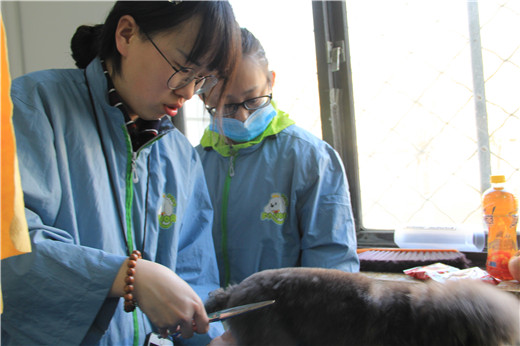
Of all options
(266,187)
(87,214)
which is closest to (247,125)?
(266,187)

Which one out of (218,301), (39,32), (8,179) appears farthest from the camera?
(39,32)

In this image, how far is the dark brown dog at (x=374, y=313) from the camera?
0.43 meters

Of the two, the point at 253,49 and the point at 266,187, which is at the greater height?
the point at 253,49

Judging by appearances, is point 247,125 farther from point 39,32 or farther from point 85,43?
point 39,32

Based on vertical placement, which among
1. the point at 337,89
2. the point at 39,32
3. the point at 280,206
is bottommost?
the point at 280,206

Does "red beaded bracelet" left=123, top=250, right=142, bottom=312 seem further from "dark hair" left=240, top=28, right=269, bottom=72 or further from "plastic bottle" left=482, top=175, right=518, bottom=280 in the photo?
"plastic bottle" left=482, top=175, right=518, bottom=280

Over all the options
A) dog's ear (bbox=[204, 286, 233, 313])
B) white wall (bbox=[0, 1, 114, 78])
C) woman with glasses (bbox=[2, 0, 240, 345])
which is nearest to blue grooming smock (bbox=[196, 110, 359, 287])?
woman with glasses (bbox=[2, 0, 240, 345])

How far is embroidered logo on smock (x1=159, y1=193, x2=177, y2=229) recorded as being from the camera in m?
0.81

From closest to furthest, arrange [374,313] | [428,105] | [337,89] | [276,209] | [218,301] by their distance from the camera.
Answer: [374,313] → [218,301] → [276,209] → [428,105] → [337,89]

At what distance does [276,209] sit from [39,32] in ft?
5.57

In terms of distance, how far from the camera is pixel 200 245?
2.95 feet

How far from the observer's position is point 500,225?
1099 mm

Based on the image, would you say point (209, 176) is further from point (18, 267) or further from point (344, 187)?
point (18, 267)

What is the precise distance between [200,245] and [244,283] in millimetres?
292
